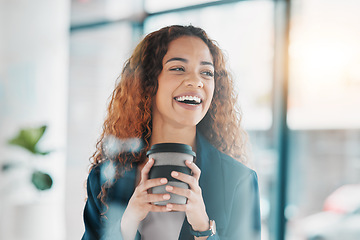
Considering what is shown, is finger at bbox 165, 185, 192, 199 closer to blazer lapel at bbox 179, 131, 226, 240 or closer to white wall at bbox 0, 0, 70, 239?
blazer lapel at bbox 179, 131, 226, 240

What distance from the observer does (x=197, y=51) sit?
755 millimetres

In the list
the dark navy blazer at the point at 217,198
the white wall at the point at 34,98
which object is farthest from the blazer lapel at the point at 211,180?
the white wall at the point at 34,98

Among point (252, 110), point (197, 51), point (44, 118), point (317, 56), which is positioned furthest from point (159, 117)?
point (317, 56)

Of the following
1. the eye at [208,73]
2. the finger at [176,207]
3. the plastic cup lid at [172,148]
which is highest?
the eye at [208,73]

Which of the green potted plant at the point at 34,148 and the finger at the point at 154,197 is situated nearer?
the finger at the point at 154,197

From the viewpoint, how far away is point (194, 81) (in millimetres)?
745

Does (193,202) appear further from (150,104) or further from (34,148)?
(34,148)

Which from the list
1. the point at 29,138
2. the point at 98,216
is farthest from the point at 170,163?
the point at 29,138

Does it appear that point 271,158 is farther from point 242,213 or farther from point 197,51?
point 197,51

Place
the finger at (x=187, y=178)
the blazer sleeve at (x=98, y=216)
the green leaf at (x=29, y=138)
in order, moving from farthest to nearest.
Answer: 1. the green leaf at (x=29, y=138)
2. the blazer sleeve at (x=98, y=216)
3. the finger at (x=187, y=178)

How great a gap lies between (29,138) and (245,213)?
59cm

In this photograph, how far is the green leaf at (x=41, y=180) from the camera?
3.12 feet

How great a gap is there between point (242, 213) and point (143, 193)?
240 mm

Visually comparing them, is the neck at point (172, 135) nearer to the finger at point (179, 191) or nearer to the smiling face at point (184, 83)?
the smiling face at point (184, 83)
